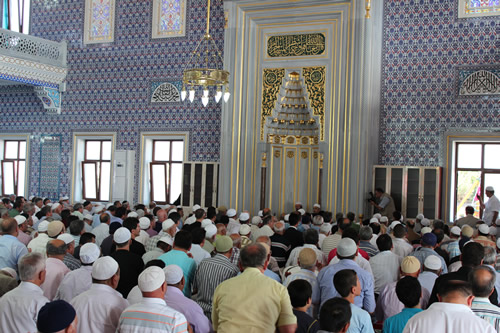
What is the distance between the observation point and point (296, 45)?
9.11m

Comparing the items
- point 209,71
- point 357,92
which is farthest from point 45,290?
point 357,92

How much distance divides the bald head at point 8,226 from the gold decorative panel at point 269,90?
5250 millimetres

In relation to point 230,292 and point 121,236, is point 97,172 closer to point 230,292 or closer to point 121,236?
point 121,236

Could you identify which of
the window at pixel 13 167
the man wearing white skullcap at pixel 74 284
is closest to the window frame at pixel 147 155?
the window at pixel 13 167

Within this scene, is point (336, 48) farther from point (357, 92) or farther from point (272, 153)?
point (272, 153)

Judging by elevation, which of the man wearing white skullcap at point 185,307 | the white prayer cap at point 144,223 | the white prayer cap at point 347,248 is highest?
the white prayer cap at point 347,248

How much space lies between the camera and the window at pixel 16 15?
11188 mm

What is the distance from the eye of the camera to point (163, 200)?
10508mm

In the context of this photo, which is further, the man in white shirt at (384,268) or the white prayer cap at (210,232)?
the white prayer cap at (210,232)

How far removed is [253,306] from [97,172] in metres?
9.04

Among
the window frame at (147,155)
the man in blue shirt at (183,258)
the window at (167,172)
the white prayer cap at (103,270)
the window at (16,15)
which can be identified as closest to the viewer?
the white prayer cap at (103,270)

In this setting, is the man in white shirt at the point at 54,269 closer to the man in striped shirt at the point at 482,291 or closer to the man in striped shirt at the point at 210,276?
the man in striped shirt at the point at 210,276

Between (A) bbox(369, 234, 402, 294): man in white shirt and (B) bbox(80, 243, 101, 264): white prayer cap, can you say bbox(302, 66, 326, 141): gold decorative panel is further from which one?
(B) bbox(80, 243, 101, 264): white prayer cap

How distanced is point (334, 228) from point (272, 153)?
3.81 m
